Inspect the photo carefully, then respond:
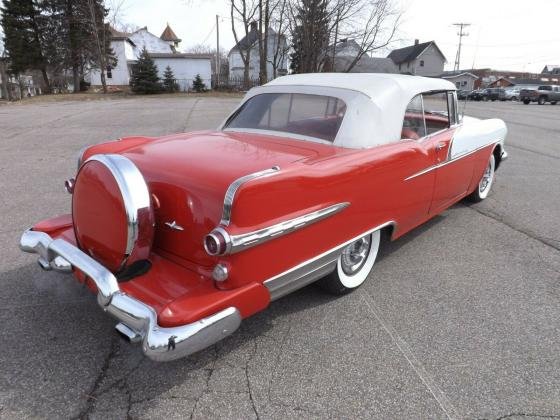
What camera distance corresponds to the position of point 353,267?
3041 millimetres

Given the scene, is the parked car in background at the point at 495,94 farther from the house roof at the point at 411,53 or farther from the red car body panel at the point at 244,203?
the red car body panel at the point at 244,203

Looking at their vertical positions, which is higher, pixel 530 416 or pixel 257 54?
pixel 257 54

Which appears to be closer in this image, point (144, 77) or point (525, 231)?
point (525, 231)

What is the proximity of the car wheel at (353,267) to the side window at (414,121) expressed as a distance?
86 centimetres

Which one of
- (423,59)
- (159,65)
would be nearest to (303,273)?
(159,65)

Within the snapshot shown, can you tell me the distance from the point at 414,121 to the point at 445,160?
488mm

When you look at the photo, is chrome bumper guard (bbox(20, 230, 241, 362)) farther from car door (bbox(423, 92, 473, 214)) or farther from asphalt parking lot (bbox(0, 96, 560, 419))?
car door (bbox(423, 92, 473, 214))

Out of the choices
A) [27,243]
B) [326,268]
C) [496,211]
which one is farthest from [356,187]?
[496,211]

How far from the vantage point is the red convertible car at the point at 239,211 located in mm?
1991

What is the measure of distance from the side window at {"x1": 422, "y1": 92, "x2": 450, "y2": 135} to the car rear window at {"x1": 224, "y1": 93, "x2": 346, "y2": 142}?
35.4 inches

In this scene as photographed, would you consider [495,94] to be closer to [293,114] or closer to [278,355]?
[293,114]

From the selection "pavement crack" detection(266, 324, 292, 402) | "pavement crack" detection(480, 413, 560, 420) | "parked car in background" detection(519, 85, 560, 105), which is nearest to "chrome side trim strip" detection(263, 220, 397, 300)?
"pavement crack" detection(266, 324, 292, 402)

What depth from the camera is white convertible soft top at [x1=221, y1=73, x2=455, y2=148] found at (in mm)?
2969

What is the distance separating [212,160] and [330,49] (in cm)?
3488
